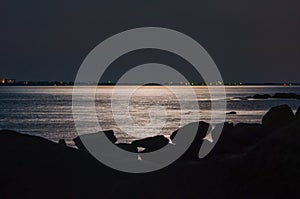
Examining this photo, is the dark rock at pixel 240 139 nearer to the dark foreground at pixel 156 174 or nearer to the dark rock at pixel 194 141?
the dark rock at pixel 194 141

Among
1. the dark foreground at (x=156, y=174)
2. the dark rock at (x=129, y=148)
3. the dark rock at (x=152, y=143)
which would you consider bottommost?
the dark foreground at (x=156, y=174)

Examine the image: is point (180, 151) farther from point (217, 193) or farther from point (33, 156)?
point (217, 193)

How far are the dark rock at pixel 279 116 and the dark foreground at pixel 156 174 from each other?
14.3 m

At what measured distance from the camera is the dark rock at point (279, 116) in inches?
1107

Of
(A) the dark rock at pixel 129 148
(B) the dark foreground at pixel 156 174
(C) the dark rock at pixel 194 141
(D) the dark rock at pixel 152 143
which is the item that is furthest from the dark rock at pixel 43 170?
(D) the dark rock at pixel 152 143

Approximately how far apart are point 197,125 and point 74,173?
18312 millimetres

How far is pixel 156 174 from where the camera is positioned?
13.8 meters

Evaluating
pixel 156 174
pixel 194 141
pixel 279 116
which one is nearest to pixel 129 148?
pixel 194 141

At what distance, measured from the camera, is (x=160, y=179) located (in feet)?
44.0

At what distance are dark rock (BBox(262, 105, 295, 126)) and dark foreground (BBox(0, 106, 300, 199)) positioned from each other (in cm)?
1429

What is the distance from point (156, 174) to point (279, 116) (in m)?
16.9

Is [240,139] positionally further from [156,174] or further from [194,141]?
[156,174]

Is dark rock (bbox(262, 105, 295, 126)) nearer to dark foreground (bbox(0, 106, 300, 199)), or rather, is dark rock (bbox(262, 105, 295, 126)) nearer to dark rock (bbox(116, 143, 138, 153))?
dark rock (bbox(116, 143, 138, 153))

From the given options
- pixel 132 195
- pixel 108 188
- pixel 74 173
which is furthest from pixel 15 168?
pixel 132 195
